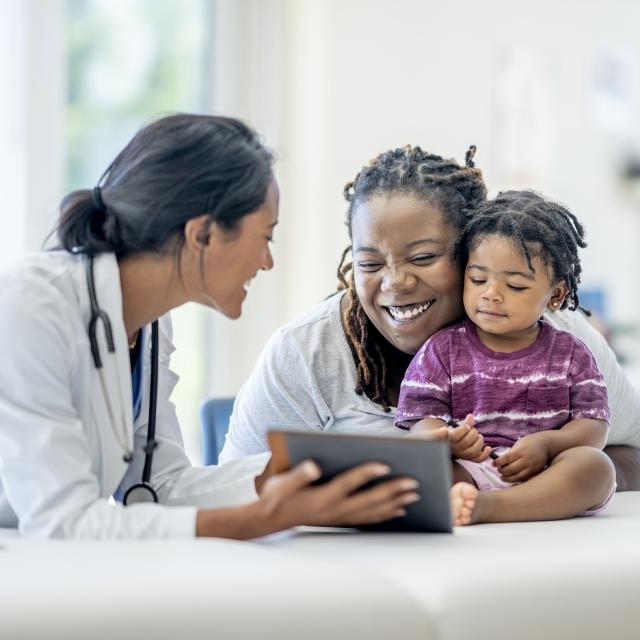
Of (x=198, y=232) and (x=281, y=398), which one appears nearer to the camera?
(x=198, y=232)

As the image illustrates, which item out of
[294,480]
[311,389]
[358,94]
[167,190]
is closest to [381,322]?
[311,389]

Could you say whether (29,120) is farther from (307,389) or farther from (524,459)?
(524,459)

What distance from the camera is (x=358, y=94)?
158 inches

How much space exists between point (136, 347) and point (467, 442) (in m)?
0.52

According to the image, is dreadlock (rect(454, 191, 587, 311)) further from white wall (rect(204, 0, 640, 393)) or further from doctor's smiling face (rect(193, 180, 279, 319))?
white wall (rect(204, 0, 640, 393))

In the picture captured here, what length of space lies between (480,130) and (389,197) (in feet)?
8.53

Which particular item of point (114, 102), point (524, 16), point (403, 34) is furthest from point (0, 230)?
point (524, 16)

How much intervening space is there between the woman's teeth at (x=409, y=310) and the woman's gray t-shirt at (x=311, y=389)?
0.14m

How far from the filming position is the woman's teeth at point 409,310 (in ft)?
6.46

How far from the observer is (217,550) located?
4.26ft

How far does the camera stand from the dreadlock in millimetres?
1876

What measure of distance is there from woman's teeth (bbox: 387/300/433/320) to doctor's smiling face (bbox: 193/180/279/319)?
1.28 feet

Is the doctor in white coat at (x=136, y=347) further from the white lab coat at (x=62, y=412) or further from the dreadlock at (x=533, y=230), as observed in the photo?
the dreadlock at (x=533, y=230)

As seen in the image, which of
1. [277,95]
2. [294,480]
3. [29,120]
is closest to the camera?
[294,480]
